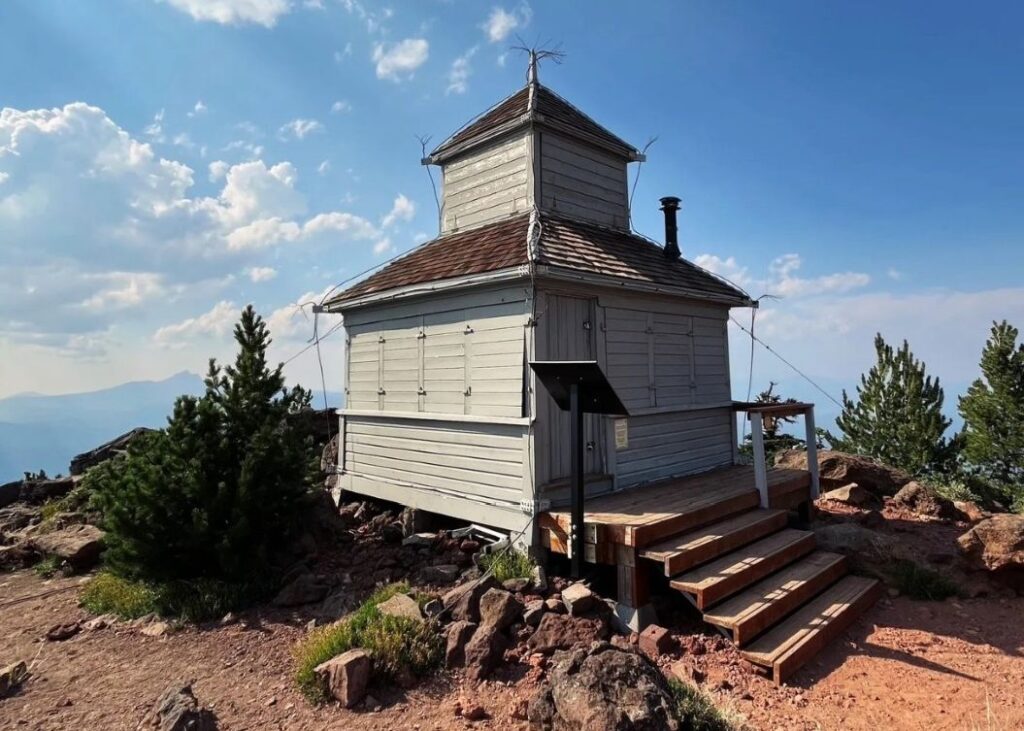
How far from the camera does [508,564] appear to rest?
7.33m

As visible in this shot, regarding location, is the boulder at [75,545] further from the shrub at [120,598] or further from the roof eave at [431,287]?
the roof eave at [431,287]

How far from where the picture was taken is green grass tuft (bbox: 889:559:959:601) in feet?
23.5

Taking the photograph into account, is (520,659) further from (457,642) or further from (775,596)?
(775,596)

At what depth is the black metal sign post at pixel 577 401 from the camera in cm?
631

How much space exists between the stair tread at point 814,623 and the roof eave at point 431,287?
494 centimetres

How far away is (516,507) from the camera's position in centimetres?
774

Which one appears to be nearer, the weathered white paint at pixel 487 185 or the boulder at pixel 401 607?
the boulder at pixel 401 607

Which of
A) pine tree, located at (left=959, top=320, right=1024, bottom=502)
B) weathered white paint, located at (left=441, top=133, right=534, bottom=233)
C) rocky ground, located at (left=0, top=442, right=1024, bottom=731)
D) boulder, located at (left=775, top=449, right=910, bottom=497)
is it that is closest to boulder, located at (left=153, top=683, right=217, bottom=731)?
rocky ground, located at (left=0, top=442, right=1024, bottom=731)

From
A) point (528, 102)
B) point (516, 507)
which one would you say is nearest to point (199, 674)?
point (516, 507)

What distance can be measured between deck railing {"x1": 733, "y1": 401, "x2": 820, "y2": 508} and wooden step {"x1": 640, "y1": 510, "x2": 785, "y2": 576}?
0.52 meters

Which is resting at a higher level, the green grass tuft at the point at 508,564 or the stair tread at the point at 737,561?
the stair tread at the point at 737,561

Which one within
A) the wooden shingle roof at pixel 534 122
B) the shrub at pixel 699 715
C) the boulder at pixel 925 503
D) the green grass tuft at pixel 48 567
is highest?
the wooden shingle roof at pixel 534 122

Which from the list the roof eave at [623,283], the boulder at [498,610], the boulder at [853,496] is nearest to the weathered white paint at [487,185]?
the roof eave at [623,283]

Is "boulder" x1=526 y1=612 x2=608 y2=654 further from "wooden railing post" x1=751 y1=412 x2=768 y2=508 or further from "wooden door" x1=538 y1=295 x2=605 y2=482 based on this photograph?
"wooden railing post" x1=751 y1=412 x2=768 y2=508
